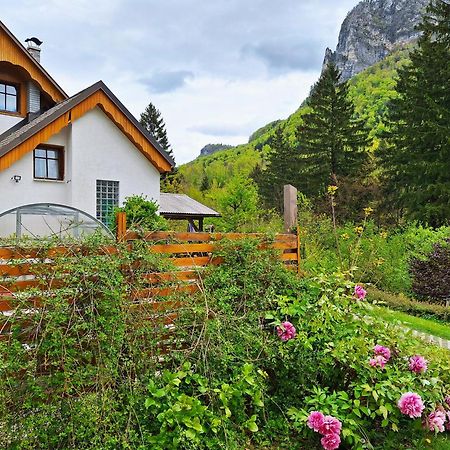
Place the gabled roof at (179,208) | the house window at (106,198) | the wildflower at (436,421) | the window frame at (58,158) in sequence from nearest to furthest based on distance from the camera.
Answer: the wildflower at (436,421) → the window frame at (58,158) → the house window at (106,198) → the gabled roof at (179,208)

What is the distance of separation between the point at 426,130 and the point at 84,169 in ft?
51.2

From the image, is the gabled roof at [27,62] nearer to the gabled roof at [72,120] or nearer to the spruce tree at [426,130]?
the gabled roof at [72,120]

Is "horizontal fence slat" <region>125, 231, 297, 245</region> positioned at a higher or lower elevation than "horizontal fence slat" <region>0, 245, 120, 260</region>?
higher

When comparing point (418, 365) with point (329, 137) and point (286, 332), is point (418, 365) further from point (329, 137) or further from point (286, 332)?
point (329, 137)

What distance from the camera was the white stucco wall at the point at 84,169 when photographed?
10891 millimetres

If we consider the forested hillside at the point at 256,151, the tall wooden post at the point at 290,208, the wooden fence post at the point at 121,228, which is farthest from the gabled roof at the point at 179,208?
the forested hillside at the point at 256,151

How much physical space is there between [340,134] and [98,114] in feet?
64.2

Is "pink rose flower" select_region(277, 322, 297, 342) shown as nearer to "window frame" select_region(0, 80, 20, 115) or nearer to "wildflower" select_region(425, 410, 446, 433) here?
"wildflower" select_region(425, 410, 446, 433)

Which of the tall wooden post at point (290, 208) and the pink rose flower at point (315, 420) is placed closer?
the pink rose flower at point (315, 420)

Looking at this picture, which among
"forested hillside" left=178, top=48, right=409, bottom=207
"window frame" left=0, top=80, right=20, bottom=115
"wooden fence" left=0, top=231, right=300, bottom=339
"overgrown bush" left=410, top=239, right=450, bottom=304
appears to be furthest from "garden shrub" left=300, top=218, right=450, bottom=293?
"forested hillside" left=178, top=48, right=409, bottom=207

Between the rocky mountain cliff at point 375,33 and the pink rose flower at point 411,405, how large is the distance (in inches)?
4315

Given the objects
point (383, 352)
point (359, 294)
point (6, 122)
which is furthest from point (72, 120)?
point (383, 352)

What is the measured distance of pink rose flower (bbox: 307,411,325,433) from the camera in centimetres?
290

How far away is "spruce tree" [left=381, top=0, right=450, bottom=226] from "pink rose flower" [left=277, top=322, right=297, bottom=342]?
16876 millimetres
